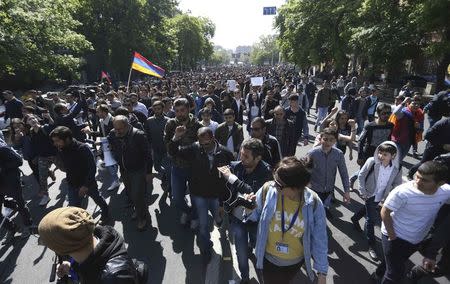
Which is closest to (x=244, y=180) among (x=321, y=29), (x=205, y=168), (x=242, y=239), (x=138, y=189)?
(x=242, y=239)

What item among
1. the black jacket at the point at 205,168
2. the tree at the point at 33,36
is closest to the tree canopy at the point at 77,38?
the tree at the point at 33,36

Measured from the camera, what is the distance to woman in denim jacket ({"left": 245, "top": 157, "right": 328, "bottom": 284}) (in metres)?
2.51

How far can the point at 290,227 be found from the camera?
2.61m

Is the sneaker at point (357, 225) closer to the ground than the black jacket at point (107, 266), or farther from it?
closer to the ground

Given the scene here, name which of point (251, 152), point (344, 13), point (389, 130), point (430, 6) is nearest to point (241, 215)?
point (251, 152)

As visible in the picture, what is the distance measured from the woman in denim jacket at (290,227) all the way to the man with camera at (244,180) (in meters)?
0.30

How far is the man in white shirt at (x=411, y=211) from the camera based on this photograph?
2.79 metres

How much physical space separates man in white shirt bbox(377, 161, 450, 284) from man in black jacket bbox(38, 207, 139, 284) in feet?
8.09

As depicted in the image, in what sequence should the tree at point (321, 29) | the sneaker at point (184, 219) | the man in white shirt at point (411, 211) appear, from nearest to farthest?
the man in white shirt at point (411, 211)
the sneaker at point (184, 219)
the tree at point (321, 29)

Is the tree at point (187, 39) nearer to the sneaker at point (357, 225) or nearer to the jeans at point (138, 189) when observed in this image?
the jeans at point (138, 189)

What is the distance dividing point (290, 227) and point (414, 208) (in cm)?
130

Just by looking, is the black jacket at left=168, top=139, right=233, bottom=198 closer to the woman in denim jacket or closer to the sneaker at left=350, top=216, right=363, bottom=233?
the woman in denim jacket

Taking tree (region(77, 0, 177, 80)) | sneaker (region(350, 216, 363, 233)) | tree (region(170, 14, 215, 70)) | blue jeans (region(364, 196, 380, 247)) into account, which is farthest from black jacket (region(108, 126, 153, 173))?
tree (region(170, 14, 215, 70))

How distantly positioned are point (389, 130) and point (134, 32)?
32019mm
